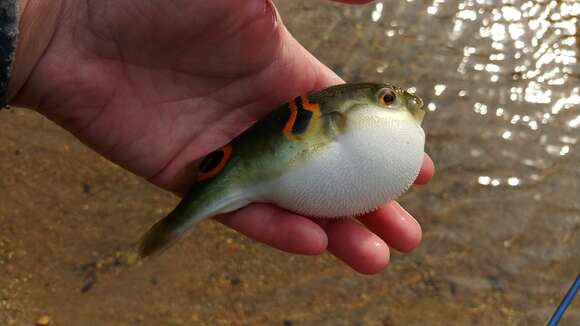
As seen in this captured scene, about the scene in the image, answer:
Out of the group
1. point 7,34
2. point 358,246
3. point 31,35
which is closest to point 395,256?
point 358,246

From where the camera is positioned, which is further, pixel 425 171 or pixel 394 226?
pixel 425 171

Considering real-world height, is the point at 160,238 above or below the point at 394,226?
above

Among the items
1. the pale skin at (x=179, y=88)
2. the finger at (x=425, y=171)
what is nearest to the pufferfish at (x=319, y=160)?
the pale skin at (x=179, y=88)

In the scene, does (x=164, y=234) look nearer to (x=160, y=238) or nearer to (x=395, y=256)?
(x=160, y=238)

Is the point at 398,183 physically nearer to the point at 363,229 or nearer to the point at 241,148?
the point at 363,229

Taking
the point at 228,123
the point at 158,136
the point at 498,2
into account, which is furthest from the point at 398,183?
the point at 498,2

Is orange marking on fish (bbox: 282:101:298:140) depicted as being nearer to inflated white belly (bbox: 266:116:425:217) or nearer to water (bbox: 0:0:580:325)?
inflated white belly (bbox: 266:116:425:217)
